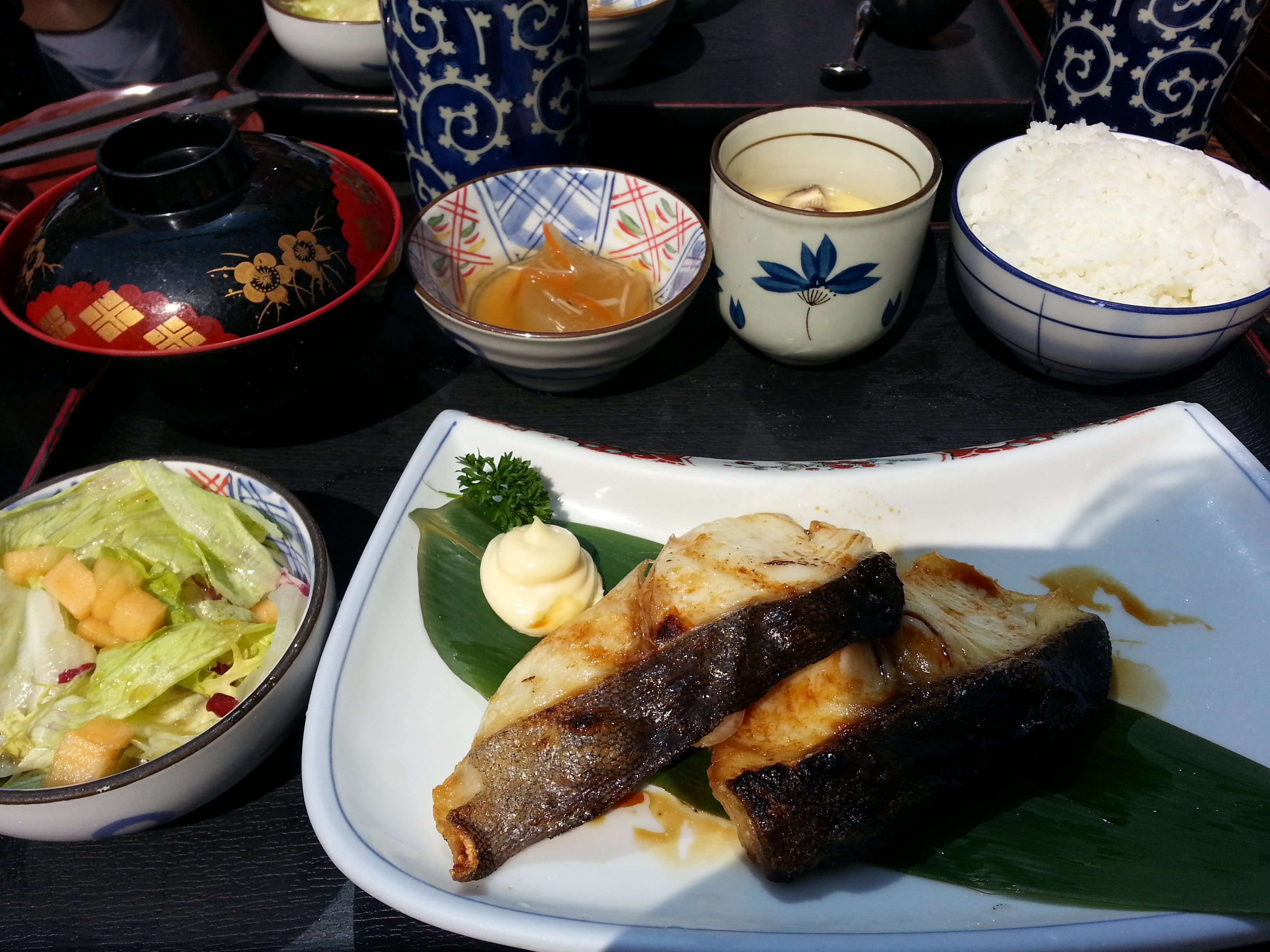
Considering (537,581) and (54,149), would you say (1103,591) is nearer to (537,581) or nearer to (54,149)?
(537,581)

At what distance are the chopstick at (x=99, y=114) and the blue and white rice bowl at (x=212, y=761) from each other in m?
2.02

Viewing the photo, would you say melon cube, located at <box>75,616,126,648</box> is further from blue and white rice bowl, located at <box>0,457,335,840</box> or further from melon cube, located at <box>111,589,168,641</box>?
blue and white rice bowl, located at <box>0,457,335,840</box>

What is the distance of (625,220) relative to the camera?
2.74 meters

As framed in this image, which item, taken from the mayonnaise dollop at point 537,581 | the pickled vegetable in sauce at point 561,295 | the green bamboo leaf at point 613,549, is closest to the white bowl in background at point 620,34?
the pickled vegetable in sauce at point 561,295

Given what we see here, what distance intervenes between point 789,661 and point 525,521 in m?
0.79

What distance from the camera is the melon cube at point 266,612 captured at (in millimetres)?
1840

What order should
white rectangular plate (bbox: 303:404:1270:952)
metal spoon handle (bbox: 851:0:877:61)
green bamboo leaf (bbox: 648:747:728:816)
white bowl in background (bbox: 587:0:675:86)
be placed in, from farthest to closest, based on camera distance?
metal spoon handle (bbox: 851:0:877:61), white bowl in background (bbox: 587:0:675:86), green bamboo leaf (bbox: 648:747:728:816), white rectangular plate (bbox: 303:404:1270:952)

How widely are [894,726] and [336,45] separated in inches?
133

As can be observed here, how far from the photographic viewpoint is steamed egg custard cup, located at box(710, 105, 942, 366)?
2.23 metres

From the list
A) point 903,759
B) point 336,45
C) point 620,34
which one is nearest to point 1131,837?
point 903,759

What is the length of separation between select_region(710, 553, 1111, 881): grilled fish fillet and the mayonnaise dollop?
482mm

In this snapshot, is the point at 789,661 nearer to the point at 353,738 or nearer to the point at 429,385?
the point at 353,738

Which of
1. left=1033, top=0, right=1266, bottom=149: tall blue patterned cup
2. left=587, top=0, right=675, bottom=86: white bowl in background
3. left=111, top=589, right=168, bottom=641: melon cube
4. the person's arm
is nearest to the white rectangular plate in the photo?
left=111, top=589, right=168, bottom=641: melon cube

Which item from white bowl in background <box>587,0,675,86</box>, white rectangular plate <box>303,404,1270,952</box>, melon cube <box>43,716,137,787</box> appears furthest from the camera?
white bowl in background <box>587,0,675,86</box>
